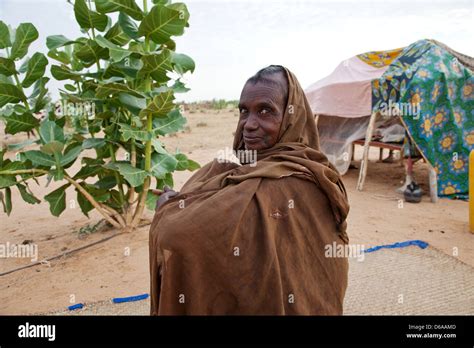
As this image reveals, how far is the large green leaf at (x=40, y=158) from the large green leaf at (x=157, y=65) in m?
1.24

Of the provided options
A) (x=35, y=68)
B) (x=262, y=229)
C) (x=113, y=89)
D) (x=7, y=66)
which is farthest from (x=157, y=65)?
(x=262, y=229)

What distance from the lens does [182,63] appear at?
12.2 ft

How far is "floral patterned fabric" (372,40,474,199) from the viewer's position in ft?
20.3

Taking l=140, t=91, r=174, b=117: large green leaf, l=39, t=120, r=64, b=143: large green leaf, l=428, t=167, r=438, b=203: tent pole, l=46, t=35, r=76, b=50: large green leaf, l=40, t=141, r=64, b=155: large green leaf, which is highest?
l=46, t=35, r=76, b=50: large green leaf

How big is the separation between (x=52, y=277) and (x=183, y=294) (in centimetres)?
285

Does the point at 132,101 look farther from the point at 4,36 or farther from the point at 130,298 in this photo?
the point at 130,298

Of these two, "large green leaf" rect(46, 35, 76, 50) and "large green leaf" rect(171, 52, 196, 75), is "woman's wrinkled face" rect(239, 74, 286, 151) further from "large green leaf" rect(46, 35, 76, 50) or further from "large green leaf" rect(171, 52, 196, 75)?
"large green leaf" rect(46, 35, 76, 50)

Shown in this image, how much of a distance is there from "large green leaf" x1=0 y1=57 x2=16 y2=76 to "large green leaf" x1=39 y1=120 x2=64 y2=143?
0.57m

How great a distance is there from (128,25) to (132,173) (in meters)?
1.40

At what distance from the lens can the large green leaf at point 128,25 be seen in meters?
3.44

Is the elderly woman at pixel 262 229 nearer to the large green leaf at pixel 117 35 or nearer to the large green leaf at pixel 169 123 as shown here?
the large green leaf at pixel 169 123

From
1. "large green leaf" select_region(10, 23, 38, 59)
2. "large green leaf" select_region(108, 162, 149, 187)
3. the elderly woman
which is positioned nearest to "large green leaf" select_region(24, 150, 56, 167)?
"large green leaf" select_region(108, 162, 149, 187)

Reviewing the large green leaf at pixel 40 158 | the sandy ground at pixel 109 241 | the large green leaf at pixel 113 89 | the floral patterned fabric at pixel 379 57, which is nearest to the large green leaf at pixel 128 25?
the large green leaf at pixel 113 89
